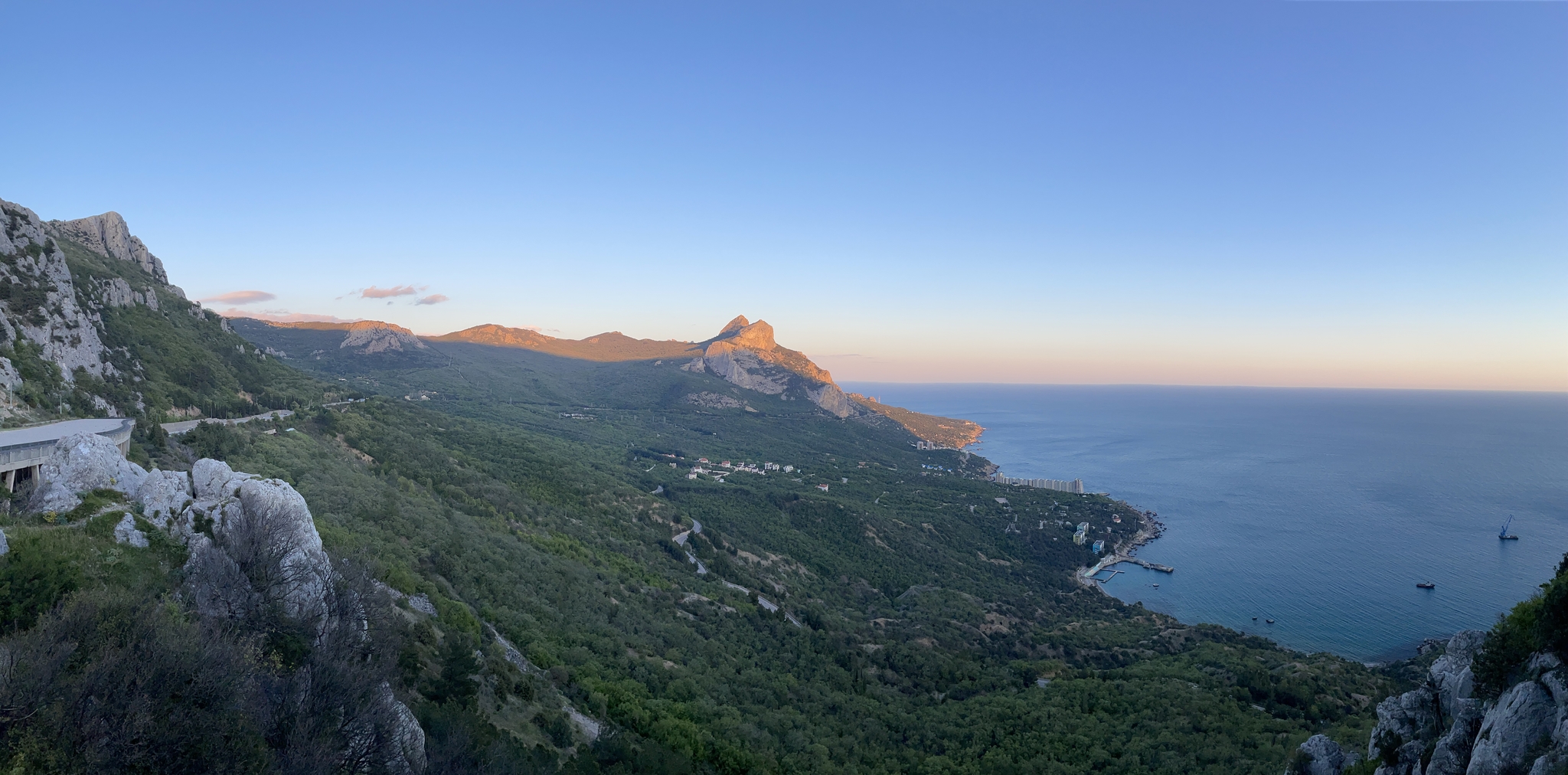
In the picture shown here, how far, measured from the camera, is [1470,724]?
12.2m

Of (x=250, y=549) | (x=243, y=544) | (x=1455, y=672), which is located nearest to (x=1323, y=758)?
(x=1455, y=672)

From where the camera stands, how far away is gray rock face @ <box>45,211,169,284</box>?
52.8 m

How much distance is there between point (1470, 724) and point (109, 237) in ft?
284

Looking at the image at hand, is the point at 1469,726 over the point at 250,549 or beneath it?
beneath

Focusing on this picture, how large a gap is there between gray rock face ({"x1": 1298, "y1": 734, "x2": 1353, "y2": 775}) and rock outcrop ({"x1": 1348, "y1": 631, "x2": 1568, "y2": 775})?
2023 millimetres

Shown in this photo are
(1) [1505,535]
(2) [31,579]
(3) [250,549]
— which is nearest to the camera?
(2) [31,579]

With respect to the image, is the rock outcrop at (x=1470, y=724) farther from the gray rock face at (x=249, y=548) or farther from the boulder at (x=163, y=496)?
the boulder at (x=163, y=496)

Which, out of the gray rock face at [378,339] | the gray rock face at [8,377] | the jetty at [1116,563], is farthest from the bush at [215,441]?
the gray rock face at [378,339]

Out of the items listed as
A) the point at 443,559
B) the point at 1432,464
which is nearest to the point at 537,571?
the point at 443,559

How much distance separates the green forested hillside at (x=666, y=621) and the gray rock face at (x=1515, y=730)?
563 inches

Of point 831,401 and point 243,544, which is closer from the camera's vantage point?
point 243,544

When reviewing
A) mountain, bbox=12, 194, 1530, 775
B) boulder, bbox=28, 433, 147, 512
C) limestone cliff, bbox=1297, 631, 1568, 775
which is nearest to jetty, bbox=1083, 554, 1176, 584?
mountain, bbox=12, 194, 1530, 775

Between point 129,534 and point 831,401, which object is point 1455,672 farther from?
point 831,401

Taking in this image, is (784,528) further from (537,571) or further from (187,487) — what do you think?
(187,487)
